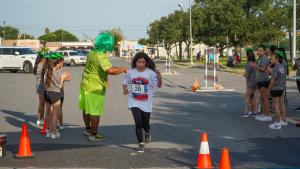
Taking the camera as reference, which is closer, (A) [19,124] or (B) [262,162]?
(B) [262,162]

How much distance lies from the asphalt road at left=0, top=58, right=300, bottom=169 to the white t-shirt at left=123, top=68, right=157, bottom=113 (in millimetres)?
745

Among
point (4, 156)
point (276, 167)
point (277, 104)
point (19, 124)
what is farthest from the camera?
point (19, 124)

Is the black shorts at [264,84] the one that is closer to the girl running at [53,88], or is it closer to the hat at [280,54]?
the hat at [280,54]

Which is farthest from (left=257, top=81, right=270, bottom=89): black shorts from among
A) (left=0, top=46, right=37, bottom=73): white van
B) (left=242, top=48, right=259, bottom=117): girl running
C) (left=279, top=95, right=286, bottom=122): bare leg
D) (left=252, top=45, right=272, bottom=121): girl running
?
(left=0, top=46, right=37, bottom=73): white van

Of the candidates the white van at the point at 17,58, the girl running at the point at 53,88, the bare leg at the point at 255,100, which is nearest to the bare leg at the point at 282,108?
the bare leg at the point at 255,100

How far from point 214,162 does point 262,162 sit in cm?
68

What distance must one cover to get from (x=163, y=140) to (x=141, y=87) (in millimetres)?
1435

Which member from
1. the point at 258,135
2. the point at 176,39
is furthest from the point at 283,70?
the point at 176,39

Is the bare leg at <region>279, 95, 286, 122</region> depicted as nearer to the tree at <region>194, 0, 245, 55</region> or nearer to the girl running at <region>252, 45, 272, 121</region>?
the girl running at <region>252, 45, 272, 121</region>

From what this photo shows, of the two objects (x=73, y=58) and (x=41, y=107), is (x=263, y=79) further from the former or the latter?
(x=73, y=58)

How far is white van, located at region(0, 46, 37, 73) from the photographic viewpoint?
117 ft

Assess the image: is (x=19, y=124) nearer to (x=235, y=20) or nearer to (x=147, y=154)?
(x=147, y=154)

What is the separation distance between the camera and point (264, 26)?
5262 centimetres

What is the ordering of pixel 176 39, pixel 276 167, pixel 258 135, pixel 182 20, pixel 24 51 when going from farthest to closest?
1. pixel 176 39
2. pixel 182 20
3. pixel 24 51
4. pixel 258 135
5. pixel 276 167
